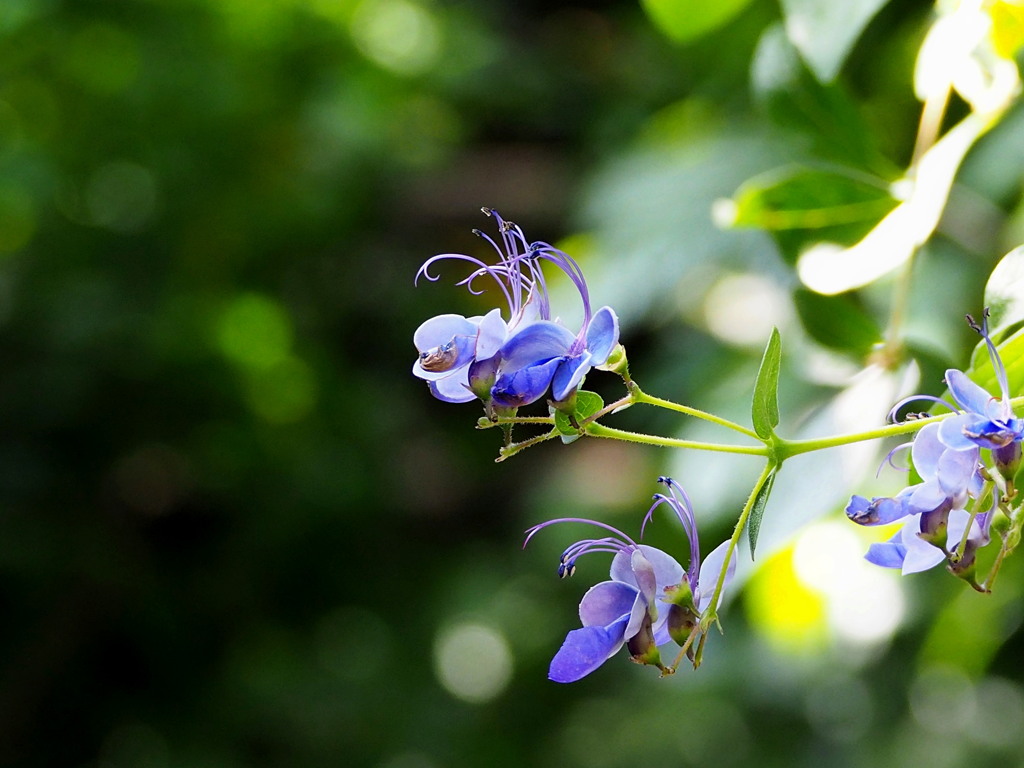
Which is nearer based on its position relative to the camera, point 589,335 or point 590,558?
point 589,335

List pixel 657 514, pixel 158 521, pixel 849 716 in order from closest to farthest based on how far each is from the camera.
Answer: pixel 657 514 → pixel 849 716 → pixel 158 521

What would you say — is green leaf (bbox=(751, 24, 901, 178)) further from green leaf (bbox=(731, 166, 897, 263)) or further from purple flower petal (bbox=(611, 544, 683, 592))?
purple flower petal (bbox=(611, 544, 683, 592))

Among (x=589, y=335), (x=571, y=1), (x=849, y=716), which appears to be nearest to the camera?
(x=589, y=335)

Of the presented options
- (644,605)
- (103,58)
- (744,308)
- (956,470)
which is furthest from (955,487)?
(103,58)

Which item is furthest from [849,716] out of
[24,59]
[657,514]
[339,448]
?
[24,59]

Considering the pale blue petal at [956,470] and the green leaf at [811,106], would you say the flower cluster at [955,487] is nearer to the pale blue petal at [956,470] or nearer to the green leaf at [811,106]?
the pale blue petal at [956,470]

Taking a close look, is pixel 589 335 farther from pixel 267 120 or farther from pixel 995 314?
pixel 267 120
